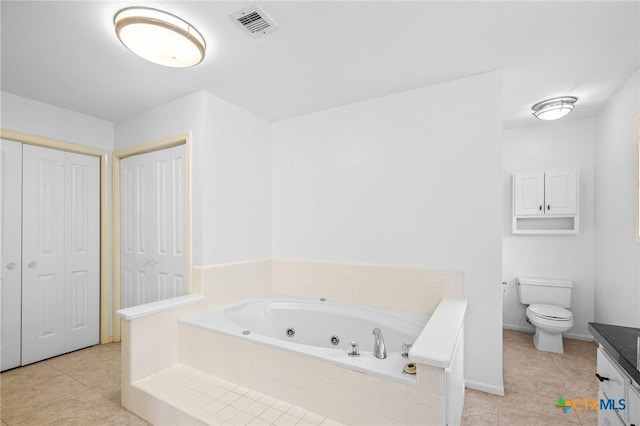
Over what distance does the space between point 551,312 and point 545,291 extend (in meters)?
0.39

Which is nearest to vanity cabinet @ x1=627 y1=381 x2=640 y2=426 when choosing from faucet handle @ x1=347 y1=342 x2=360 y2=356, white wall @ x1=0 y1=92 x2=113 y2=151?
faucet handle @ x1=347 y1=342 x2=360 y2=356

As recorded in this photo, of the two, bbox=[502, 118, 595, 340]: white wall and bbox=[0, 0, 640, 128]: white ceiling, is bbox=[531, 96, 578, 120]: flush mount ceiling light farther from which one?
bbox=[502, 118, 595, 340]: white wall

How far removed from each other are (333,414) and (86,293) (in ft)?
9.44

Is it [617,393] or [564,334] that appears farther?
[564,334]

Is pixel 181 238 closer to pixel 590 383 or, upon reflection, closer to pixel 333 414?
pixel 333 414

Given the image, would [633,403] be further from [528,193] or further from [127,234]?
[127,234]

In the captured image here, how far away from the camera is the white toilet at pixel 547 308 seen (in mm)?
2875

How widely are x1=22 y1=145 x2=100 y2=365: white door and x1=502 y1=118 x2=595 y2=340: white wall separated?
464 cm

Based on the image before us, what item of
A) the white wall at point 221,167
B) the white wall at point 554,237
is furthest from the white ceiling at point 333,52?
the white wall at point 554,237

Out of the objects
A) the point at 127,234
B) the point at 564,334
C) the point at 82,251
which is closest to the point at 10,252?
the point at 82,251

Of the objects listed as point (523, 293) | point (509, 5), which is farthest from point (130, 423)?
point (523, 293)

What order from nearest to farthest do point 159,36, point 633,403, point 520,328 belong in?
point 633,403, point 159,36, point 520,328

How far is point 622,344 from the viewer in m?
1.14

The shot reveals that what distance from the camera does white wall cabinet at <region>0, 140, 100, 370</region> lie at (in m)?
2.62
